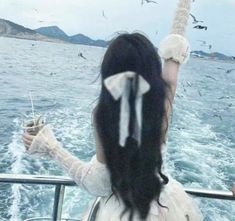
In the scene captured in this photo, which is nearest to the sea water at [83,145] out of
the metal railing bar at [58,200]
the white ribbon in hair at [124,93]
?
the white ribbon in hair at [124,93]

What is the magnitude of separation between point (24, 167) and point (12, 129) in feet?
8.96

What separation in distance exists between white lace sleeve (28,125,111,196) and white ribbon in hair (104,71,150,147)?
0.12 metres

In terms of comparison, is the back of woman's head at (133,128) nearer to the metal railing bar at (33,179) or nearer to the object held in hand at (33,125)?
the object held in hand at (33,125)

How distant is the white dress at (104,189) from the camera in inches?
45.1

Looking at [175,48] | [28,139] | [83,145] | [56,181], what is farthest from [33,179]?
[83,145]

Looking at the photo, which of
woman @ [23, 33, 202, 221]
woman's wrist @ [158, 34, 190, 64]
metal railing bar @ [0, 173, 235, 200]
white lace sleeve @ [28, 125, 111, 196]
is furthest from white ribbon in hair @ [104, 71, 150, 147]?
metal railing bar @ [0, 173, 235, 200]

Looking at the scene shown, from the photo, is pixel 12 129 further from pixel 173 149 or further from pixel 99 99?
pixel 99 99

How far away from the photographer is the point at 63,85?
16625 mm

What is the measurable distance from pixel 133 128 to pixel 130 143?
0.04 m

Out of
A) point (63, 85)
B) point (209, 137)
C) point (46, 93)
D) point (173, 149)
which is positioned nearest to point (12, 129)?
point (173, 149)

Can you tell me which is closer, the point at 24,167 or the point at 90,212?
the point at 90,212

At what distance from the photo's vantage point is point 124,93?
108cm

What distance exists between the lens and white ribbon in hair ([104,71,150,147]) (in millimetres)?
1072

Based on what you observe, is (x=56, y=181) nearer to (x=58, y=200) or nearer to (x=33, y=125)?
(x=58, y=200)
